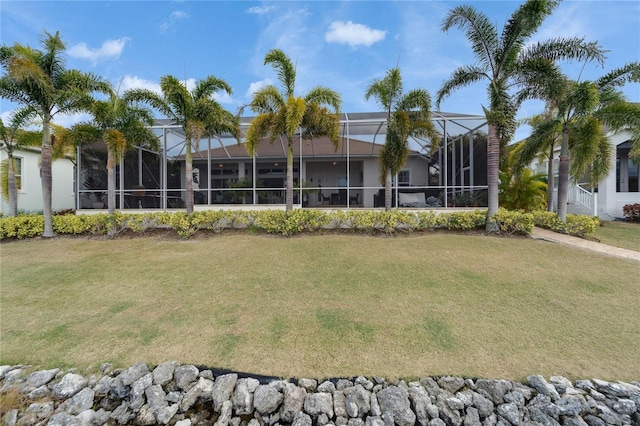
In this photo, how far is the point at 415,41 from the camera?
8961mm

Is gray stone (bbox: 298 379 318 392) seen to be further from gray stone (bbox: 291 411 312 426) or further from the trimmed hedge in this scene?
the trimmed hedge

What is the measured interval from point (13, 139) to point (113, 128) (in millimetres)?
4383

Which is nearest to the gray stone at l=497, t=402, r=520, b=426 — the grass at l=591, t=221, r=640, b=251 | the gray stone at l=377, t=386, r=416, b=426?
the gray stone at l=377, t=386, r=416, b=426

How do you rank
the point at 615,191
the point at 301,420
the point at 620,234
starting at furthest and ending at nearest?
the point at 615,191 → the point at 620,234 → the point at 301,420

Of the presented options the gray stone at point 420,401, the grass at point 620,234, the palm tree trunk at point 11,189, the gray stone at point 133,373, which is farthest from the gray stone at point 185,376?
the palm tree trunk at point 11,189

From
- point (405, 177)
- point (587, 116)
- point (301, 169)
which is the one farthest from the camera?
point (405, 177)

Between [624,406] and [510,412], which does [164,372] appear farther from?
[624,406]

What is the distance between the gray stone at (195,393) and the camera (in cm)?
300

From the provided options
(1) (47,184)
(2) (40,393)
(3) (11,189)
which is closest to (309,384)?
(2) (40,393)

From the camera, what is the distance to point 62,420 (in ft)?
9.21

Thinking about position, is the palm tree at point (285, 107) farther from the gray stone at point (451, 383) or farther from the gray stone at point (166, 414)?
the gray stone at point (451, 383)

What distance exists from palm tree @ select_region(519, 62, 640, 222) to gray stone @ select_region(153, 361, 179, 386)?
1081 cm

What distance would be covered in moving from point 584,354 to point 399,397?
2507mm

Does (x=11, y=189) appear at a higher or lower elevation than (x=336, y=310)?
higher
